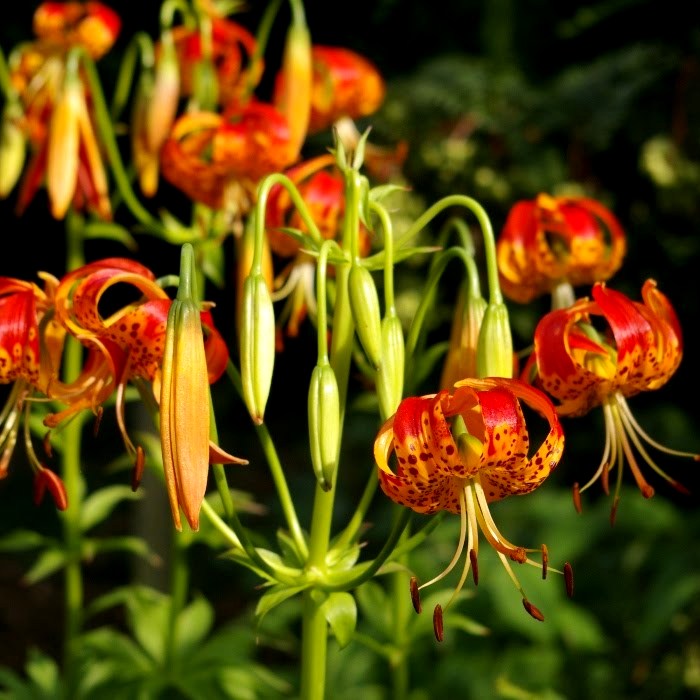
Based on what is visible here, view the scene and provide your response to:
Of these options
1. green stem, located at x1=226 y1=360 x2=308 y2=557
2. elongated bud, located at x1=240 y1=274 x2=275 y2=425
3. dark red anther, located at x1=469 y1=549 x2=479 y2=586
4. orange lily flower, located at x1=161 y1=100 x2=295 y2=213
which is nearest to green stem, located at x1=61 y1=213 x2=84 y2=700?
orange lily flower, located at x1=161 y1=100 x2=295 y2=213

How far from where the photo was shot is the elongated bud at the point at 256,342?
102 cm

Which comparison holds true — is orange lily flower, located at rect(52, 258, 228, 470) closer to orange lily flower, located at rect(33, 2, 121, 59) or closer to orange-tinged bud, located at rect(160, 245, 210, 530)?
orange-tinged bud, located at rect(160, 245, 210, 530)

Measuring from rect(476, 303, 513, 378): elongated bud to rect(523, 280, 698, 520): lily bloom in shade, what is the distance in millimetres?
50

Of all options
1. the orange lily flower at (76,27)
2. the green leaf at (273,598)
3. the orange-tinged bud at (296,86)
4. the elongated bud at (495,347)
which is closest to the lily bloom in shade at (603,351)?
the elongated bud at (495,347)

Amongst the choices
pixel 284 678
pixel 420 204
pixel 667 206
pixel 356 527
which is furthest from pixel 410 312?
pixel 356 527

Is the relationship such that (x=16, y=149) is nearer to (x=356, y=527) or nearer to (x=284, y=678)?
(x=356, y=527)

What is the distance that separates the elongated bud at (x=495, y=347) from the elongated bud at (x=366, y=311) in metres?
0.10

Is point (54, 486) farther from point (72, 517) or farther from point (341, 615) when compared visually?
point (72, 517)

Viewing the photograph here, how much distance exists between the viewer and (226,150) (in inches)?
60.5

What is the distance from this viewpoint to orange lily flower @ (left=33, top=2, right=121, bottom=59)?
6.27ft

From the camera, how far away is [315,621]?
113 centimetres

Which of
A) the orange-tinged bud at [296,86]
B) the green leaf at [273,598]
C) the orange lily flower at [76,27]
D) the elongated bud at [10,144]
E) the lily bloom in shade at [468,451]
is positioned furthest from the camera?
the orange lily flower at [76,27]

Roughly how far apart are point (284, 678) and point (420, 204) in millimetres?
1006

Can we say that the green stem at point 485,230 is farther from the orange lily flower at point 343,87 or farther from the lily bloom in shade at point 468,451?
the orange lily flower at point 343,87
